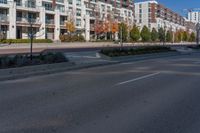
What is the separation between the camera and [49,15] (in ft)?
267

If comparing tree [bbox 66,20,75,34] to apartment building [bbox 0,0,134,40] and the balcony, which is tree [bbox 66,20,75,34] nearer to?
apartment building [bbox 0,0,134,40]

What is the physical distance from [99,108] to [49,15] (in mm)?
75797

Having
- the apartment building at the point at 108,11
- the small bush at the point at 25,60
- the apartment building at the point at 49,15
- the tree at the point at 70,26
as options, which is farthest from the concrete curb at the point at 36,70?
the apartment building at the point at 108,11

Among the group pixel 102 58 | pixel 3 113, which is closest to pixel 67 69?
pixel 102 58

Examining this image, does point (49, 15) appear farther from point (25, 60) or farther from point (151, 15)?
point (151, 15)

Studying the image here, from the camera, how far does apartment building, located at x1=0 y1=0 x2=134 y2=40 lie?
223 feet

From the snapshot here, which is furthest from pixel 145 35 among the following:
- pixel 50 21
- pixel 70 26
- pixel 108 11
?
pixel 50 21

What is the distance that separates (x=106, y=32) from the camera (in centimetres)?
9875

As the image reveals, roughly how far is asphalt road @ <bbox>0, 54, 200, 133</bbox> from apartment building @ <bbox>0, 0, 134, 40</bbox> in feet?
137

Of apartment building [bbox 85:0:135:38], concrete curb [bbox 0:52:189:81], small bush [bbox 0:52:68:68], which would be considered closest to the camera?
concrete curb [bbox 0:52:189:81]

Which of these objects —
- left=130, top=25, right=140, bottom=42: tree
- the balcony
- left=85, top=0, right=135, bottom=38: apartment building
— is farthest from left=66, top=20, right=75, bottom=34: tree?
left=130, top=25, right=140, bottom=42: tree

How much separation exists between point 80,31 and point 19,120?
8601 cm

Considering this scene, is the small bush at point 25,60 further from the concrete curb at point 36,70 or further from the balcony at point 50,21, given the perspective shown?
the balcony at point 50,21

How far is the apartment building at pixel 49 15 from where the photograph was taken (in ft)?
223
